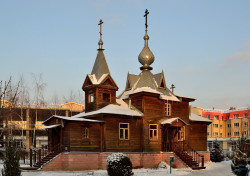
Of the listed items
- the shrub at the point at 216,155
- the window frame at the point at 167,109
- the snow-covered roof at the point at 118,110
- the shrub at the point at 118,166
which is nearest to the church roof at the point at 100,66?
the snow-covered roof at the point at 118,110

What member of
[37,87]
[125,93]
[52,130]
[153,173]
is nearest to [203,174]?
[153,173]

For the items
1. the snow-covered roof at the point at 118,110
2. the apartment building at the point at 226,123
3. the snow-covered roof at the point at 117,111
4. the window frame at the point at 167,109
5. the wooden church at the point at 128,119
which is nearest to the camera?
the wooden church at the point at 128,119

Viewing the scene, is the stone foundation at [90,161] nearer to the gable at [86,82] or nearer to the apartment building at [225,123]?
the gable at [86,82]

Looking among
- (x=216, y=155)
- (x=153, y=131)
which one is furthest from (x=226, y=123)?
(x=153, y=131)

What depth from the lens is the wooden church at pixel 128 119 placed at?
90.9 ft

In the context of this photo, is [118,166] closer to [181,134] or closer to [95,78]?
[95,78]

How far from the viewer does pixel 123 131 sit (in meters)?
29.8

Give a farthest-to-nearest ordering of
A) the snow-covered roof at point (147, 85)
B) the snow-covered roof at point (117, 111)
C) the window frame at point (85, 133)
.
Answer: the snow-covered roof at point (147, 85) → the snow-covered roof at point (117, 111) → the window frame at point (85, 133)

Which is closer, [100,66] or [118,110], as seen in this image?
[118,110]

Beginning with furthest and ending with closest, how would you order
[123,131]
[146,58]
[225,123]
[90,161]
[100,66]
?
[225,123] → [146,58] → [100,66] → [123,131] → [90,161]

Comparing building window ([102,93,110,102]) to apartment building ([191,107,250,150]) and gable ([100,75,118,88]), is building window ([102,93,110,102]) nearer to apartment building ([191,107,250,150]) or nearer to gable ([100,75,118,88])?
gable ([100,75,118,88])

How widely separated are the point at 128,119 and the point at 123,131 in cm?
116

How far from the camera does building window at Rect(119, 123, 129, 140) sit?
29703 millimetres

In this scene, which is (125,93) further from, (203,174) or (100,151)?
(203,174)
